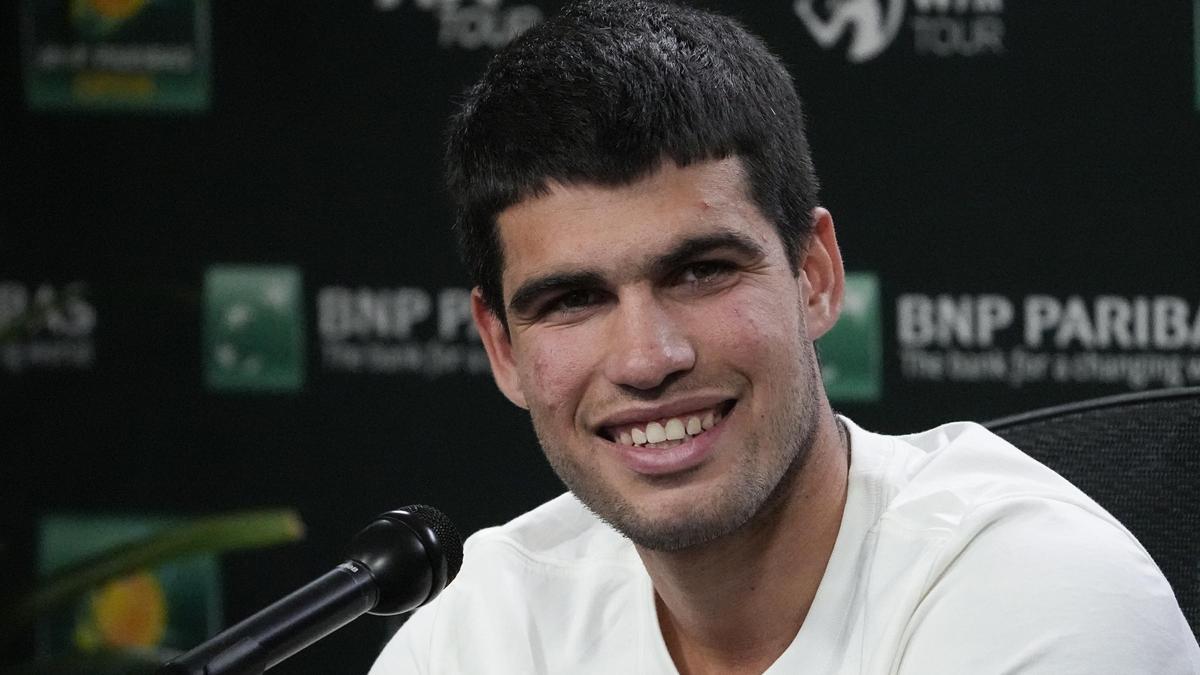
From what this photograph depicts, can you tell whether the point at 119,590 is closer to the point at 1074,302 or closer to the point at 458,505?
the point at 458,505

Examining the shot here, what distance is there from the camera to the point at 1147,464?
5.87ft

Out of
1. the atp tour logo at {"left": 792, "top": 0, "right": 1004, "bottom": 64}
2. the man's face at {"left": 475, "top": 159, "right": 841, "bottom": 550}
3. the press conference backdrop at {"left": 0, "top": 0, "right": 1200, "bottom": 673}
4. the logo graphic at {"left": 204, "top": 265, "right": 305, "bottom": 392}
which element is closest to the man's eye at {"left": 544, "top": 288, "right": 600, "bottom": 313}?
the man's face at {"left": 475, "top": 159, "right": 841, "bottom": 550}

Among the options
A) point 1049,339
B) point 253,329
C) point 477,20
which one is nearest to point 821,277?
point 1049,339

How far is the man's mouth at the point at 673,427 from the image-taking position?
5.50ft

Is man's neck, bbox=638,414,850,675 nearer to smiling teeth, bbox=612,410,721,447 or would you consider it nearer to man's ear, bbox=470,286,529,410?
smiling teeth, bbox=612,410,721,447

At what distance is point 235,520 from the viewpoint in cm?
307

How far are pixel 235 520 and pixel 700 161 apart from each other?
1.67 metres

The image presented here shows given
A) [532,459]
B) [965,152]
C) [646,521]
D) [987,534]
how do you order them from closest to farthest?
1. [987,534]
2. [646,521]
3. [965,152]
4. [532,459]

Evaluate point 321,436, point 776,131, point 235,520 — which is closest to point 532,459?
point 321,436

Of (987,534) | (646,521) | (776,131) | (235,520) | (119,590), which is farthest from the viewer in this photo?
(119,590)

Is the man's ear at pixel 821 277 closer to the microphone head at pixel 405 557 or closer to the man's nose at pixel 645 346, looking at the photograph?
the man's nose at pixel 645 346

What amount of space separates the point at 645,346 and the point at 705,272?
12cm

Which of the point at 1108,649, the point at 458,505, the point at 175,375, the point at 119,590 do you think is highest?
the point at 1108,649

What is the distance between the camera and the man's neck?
70.5 inches
